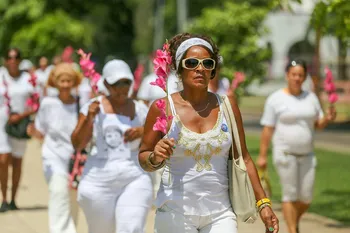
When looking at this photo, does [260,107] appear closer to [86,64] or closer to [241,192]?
[86,64]

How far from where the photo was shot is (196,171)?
5.58 metres

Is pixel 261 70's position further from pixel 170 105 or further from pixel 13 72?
pixel 170 105

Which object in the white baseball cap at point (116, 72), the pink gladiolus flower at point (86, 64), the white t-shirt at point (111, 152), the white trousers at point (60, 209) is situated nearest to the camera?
the white t-shirt at point (111, 152)

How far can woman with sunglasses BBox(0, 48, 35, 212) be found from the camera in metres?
12.5

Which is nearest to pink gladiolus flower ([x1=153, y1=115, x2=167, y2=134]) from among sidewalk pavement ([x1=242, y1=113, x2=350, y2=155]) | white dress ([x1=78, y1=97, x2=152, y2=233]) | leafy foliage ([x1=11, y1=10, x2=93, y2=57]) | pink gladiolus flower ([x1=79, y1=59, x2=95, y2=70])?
white dress ([x1=78, y1=97, x2=152, y2=233])

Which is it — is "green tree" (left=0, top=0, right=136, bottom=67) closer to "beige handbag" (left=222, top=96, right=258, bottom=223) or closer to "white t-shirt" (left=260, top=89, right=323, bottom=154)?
"white t-shirt" (left=260, top=89, right=323, bottom=154)

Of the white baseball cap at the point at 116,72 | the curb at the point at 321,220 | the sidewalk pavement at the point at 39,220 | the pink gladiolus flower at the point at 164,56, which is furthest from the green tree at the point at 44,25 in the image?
the pink gladiolus flower at the point at 164,56

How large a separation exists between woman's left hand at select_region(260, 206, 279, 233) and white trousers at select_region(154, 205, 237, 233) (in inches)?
6.6

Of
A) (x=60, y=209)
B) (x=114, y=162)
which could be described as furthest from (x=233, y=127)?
(x=60, y=209)

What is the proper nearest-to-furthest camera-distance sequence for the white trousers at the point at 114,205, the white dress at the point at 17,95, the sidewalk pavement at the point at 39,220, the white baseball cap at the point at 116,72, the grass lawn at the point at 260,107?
the white trousers at the point at 114,205, the white baseball cap at the point at 116,72, the sidewalk pavement at the point at 39,220, the white dress at the point at 17,95, the grass lawn at the point at 260,107

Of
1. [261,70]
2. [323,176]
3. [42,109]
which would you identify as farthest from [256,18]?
[42,109]

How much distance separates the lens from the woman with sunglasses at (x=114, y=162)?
7301mm

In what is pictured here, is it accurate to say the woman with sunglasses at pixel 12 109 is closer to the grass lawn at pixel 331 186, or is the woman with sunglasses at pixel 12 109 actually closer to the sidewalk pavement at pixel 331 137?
the grass lawn at pixel 331 186

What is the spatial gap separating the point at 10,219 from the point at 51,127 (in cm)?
236
